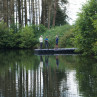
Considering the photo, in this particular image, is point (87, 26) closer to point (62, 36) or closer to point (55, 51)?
point (55, 51)

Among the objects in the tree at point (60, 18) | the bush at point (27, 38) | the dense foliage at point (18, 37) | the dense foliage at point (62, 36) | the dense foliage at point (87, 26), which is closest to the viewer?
the dense foliage at point (87, 26)

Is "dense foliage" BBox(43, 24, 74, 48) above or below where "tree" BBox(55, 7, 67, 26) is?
below

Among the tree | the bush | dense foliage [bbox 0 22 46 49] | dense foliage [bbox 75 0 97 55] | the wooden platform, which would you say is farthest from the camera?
the tree

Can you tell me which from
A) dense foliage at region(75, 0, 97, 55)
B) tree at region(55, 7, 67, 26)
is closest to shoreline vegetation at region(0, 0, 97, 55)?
dense foliage at region(75, 0, 97, 55)

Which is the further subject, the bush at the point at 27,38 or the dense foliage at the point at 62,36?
the bush at the point at 27,38

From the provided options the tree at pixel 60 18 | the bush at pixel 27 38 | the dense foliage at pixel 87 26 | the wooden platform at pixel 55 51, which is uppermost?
the tree at pixel 60 18

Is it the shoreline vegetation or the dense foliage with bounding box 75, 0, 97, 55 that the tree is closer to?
the shoreline vegetation

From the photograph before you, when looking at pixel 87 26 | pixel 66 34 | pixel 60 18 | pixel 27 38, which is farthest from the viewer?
pixel 60 18

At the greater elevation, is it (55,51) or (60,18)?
(60,18)

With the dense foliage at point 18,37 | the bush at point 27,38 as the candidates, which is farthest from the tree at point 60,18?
the bush at point 27,38

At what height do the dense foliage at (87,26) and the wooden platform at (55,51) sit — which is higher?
the dense foliage at (87,26)

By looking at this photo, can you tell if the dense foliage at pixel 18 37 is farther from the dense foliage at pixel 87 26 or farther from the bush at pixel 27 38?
the dense foliage at pixel 87 26

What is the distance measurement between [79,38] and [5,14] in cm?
3490

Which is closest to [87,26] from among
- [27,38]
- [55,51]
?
[55,51]
